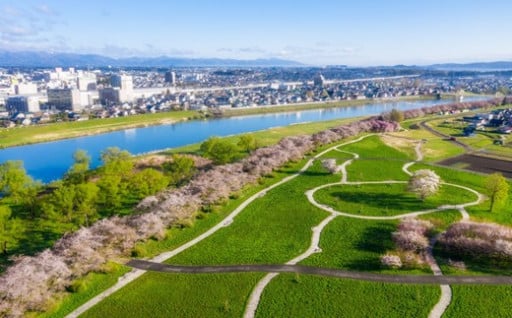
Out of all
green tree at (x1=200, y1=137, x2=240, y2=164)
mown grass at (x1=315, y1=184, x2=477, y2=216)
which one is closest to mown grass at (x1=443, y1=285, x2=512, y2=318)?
mown grass at (x1=315, y1=184, x2=477, y2=216)

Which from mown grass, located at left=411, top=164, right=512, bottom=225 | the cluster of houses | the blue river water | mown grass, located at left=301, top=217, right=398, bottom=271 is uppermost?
the cluster of houses

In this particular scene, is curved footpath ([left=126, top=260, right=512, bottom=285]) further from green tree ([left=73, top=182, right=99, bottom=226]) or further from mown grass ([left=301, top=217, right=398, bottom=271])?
green tree ([left=73, top=182, right=99, bottom=226])

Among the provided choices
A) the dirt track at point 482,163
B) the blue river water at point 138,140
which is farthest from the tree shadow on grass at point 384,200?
the blue river water at point 138,140

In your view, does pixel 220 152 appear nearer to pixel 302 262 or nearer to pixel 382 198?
pixel 382 198

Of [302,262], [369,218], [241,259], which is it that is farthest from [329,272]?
[369,218]

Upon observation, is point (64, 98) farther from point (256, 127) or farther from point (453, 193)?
point (453, 193)

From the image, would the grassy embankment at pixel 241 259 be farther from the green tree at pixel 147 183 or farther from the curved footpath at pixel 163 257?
the green tree at pixel 147 183

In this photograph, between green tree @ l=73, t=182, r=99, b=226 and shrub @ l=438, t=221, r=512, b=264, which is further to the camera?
green tree @ l=73, t=182, r=99, b=226
